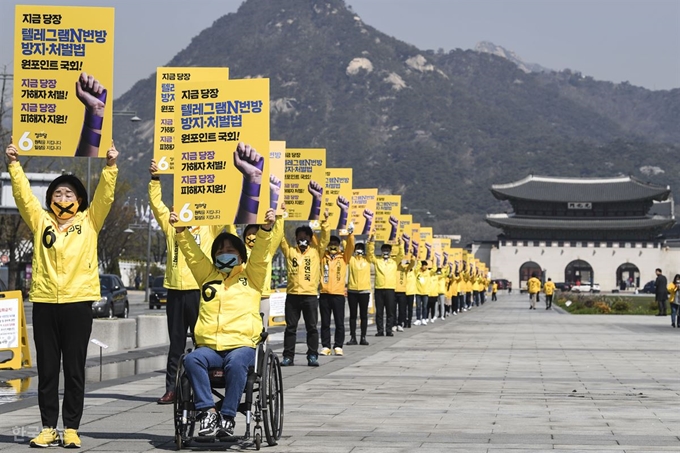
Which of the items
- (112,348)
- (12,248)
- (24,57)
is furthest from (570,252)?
(24,57)

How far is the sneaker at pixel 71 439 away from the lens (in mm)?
9102

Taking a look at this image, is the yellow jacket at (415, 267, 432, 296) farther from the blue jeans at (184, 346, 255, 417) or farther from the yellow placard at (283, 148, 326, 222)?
the blue jeans at (184, 346, 255, 417)

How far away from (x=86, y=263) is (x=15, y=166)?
2.91 ft

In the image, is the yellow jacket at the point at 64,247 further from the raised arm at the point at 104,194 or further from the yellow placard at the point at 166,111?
the yellow placard at the point at 166,111

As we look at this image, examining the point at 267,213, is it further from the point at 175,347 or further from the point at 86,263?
the point at 175,347

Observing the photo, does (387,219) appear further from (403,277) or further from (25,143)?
(25,143)

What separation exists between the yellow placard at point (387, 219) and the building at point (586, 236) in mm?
91036

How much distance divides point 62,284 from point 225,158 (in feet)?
6.05

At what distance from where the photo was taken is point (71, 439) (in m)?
9.12

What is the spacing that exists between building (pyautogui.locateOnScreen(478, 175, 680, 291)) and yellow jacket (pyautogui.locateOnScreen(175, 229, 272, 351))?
113863 millimetres

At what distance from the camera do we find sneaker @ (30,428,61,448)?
358 inches

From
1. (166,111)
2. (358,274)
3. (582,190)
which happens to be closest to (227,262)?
(166,111)

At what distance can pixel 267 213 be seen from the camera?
1013cm

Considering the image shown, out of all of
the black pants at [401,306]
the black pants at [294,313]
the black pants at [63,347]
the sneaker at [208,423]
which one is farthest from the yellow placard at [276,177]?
the black pants at [401,306]
